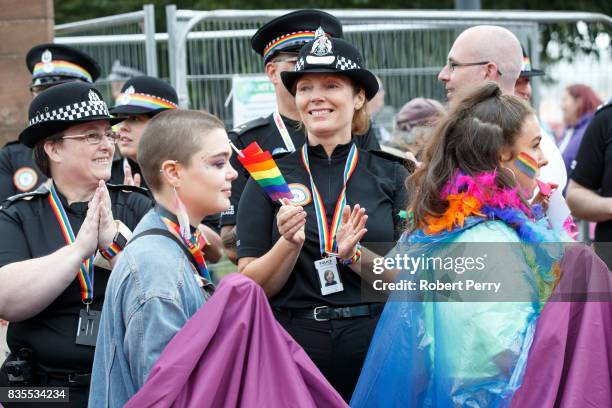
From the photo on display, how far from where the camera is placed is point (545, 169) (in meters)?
4.74

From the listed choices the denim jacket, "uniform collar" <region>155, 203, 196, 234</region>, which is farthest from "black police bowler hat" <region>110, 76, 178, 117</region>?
the denim jacket

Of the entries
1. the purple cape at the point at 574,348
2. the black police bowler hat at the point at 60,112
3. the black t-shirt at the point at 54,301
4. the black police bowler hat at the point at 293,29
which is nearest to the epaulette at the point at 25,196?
the black t-shirt at the point at 54,301

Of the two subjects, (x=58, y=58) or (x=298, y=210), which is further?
(x=58, y=58)

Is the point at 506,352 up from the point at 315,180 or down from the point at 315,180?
down

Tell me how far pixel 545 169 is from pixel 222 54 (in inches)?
144

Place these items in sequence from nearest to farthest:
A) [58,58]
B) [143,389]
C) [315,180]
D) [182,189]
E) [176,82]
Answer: [143,389], [182,189], [315,180], [58,58], [176,82]

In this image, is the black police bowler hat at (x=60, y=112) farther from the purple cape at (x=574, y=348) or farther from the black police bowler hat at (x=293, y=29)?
the purple cape at (x=574, y=348)

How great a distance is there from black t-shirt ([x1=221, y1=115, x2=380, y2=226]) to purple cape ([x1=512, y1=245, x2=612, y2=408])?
Answer: 2062 millimetres

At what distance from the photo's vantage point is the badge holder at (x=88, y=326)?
13.6 feet

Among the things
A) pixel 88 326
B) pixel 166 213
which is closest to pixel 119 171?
pixel 88 326

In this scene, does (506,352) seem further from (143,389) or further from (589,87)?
(589,87)

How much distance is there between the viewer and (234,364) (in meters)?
3.01

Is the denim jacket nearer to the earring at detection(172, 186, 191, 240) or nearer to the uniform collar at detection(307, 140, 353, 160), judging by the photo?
the earring at detection(172, 186, 191, 240)

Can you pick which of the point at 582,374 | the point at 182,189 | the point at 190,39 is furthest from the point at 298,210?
the point at 190,39
